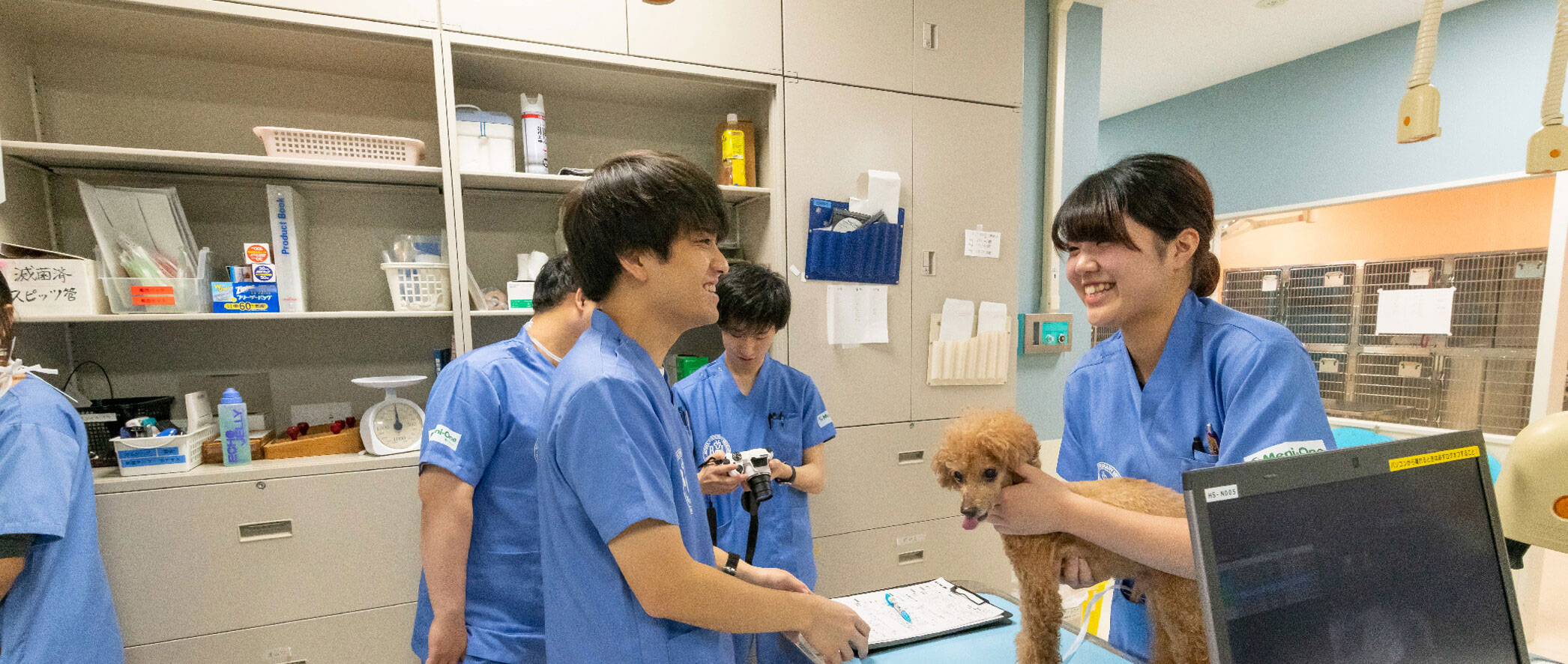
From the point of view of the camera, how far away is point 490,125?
6.25ft

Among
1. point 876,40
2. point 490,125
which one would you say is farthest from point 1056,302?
point 490,125

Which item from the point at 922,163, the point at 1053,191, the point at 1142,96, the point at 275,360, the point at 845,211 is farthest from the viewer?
the point at 1142,96

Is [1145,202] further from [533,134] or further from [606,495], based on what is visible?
[533,134]

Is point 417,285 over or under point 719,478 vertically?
over

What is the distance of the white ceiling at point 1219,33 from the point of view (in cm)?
290

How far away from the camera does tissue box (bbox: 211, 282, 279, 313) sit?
5.58ft

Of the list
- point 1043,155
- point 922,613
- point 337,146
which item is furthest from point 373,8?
point 1043,155

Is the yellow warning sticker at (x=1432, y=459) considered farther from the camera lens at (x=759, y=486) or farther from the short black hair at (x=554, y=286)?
the short black hair at (x=554, y=286)

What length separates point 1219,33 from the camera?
3.18m

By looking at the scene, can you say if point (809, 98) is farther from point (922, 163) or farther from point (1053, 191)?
point (1053, 191)

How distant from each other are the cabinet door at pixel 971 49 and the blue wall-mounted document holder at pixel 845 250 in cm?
62

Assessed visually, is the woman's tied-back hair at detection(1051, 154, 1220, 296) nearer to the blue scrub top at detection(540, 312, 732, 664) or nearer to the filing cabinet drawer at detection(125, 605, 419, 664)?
the blue scrub top at detection(540, 312, 732, 664)

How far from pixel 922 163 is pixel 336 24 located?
199cm

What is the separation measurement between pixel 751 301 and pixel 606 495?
99 centimetres
